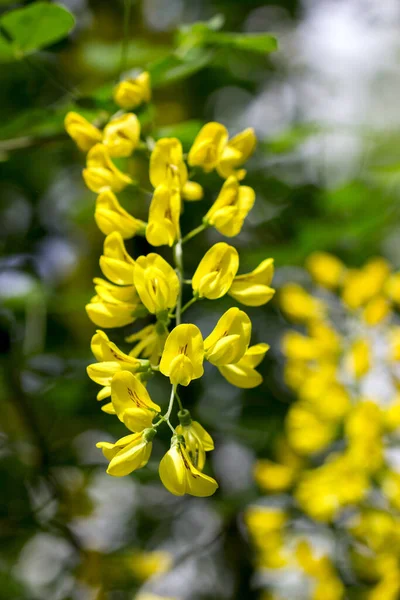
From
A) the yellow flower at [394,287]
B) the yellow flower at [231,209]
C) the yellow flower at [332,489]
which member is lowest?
the yellow flower at [332,489]

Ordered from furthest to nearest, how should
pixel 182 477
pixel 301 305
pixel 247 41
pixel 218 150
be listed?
1. pixel 301 305
2. pixel 247 41
3. pixel 218 150
4. pixel 182 477

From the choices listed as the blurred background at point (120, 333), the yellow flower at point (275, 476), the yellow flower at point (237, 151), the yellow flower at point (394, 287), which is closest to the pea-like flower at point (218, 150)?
the yellow flower at point (237, 151)

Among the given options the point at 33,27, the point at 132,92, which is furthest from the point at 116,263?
the point at 33,27

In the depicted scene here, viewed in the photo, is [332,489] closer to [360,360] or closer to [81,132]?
[360,360]

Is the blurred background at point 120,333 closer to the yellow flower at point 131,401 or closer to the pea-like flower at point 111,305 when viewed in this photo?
the pea-like flower at point 111,305

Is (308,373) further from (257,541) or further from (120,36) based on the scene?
(120,36)
